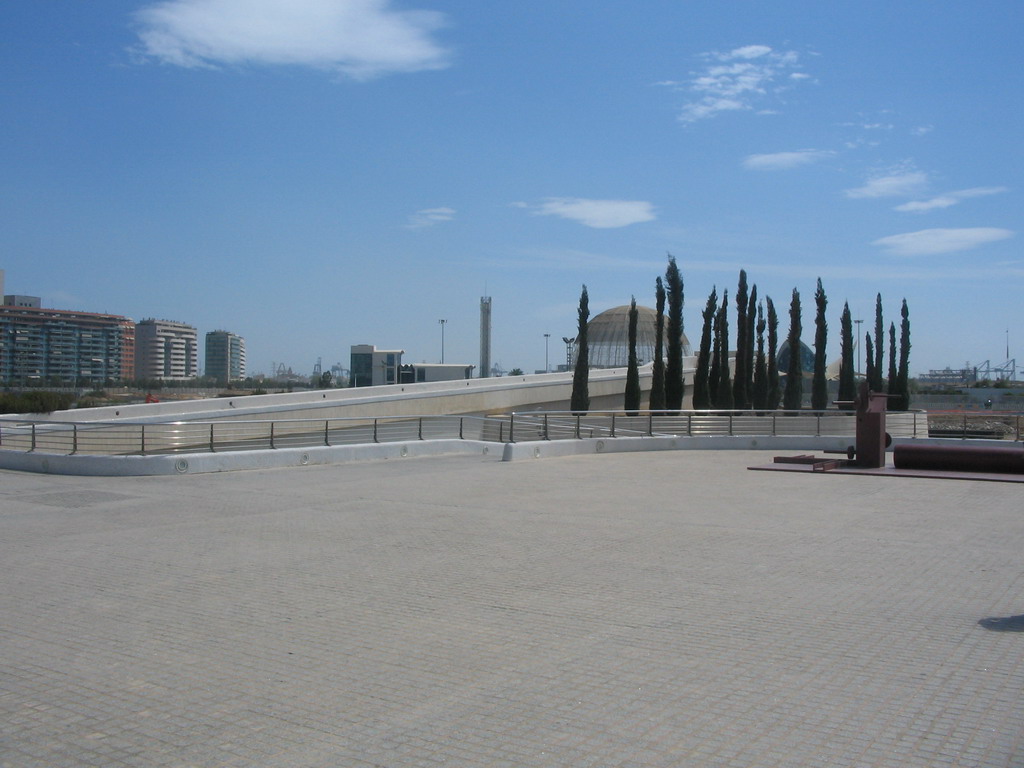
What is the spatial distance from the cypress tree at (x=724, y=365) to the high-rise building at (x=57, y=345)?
4777 centimetres

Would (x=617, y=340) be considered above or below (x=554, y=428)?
above

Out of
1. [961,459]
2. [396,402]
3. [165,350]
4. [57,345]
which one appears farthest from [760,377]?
[165,350]

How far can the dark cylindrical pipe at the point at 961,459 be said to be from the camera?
18828mm

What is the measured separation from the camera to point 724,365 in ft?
154

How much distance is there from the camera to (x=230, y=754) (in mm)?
4348

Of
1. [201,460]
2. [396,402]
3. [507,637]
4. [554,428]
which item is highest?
[396,402]

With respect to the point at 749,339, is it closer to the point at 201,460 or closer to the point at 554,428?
the point at 554,428

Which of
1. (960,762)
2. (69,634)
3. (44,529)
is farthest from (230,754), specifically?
(44,529)

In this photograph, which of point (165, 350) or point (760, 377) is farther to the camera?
point (165, 350)

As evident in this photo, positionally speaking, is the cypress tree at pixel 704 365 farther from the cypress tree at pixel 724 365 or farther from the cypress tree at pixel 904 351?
the cypress tree at pixel 904 351

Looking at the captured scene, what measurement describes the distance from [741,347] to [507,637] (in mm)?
42884

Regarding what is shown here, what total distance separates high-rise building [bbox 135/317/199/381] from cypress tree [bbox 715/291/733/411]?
82673mm

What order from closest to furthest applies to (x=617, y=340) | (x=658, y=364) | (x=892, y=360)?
1. (x=658, y=364)
2. (x=892, y=360)
3. (x=617, y=340)

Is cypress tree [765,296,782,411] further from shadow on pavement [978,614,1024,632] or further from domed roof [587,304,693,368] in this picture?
shadow on pavement [978,614,1024,632]
